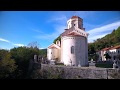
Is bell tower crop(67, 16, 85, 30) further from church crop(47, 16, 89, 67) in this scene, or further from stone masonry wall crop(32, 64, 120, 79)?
stone masonry wall crop(32, 64, 120, 79)

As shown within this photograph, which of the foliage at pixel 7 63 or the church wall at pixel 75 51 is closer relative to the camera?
the foliage at pixel 7 63

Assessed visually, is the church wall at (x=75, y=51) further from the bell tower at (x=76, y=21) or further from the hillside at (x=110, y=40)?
the hillside at (x=110, y=40)

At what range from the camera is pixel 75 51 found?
34.2ft

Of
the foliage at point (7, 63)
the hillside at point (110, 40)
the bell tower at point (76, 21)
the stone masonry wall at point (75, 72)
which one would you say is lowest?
the stone masonry wall at point (75, 72)

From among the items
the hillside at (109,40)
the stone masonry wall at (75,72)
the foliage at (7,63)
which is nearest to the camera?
the foliage at (7,63)

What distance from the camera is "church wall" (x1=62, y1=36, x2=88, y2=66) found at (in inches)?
397

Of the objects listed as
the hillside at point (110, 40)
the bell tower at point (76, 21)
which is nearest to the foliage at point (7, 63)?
the bell tower at point (76, 21)

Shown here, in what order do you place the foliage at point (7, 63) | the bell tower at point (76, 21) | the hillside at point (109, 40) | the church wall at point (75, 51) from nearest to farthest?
1. the foliage at point (7, 63)
2. the hillside at point (109, 40)
3. the bell tower at point (76, 21)
4. the church wall at point (75, 51)

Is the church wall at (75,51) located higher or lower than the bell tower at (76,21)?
lower

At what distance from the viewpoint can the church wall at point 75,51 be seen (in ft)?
33.1

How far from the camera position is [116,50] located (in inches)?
315

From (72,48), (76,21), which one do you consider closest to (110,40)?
(76,21)

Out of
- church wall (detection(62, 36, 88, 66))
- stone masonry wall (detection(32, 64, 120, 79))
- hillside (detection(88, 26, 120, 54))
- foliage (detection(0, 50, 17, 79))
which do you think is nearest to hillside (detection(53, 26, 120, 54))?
hillside (detection(88, 26, 120, 54))
